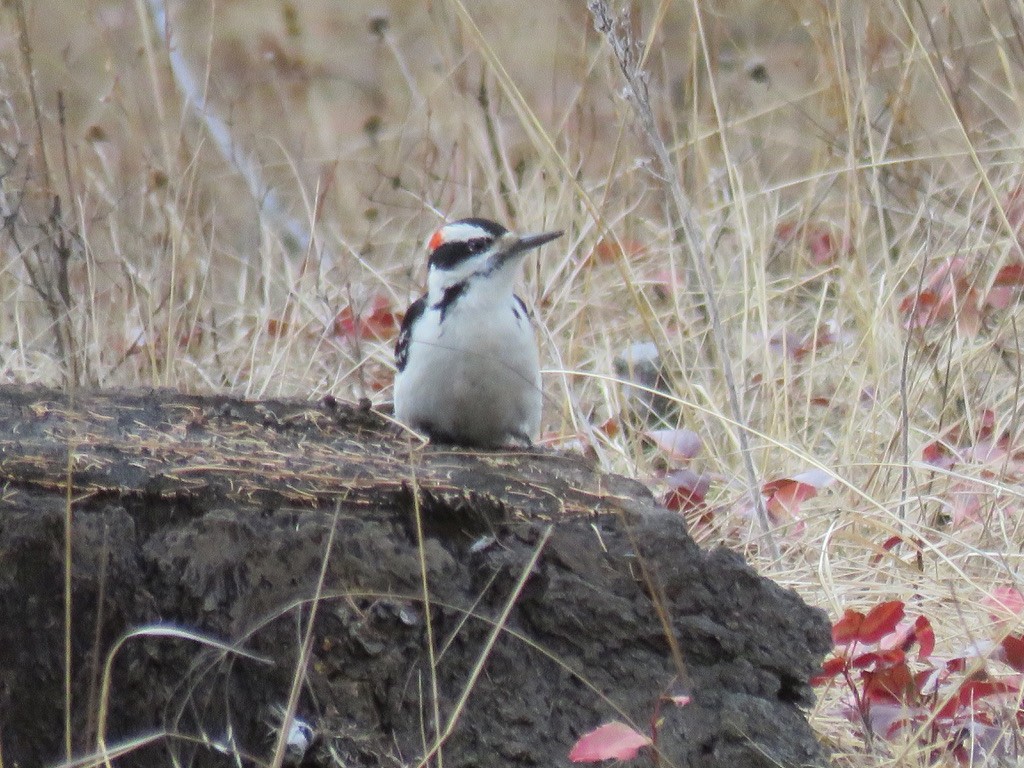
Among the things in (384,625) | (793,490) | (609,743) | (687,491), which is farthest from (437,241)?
(609,743)

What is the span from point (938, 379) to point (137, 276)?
248cm

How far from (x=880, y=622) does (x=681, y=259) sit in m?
2.75

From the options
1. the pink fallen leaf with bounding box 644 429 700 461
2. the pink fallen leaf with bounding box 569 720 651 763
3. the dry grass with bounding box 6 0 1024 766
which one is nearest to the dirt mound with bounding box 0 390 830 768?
the pink fallen leaf with bounding box 569 720 651 763

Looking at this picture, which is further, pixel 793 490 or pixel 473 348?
pixel 793 490

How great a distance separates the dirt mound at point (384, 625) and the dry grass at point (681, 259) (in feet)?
2.52

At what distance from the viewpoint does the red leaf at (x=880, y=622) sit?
8.51 feet

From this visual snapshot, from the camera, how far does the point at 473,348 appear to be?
11.5 feet

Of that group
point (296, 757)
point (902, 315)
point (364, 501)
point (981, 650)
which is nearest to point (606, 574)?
point (364, 501)

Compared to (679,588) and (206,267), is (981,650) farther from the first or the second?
(206,267)

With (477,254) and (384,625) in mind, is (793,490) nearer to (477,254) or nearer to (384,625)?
(477,254)

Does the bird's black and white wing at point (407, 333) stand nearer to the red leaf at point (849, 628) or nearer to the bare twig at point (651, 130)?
the bare twig at point (651, 130)

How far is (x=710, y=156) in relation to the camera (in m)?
5.80

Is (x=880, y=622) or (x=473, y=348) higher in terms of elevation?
(x=473, y=348)

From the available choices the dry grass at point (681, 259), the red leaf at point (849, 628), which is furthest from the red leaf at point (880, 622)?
the dry grass at point (681, 259)
